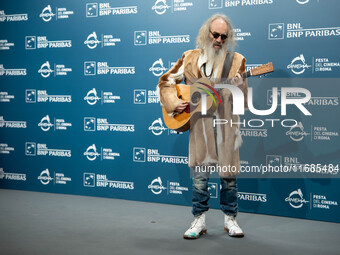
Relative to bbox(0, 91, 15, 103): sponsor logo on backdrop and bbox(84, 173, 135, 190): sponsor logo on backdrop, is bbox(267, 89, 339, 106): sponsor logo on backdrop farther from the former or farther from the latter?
bbox(0, 91, 15, 103): sponsor logo on backdrop

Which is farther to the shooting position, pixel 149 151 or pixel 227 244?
pixel 149 151

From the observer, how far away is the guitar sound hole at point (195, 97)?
330 centimetres

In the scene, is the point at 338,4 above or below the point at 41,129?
above

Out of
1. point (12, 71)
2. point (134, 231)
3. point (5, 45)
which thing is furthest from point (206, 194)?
point (5, 45)

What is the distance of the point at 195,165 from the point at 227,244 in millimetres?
630

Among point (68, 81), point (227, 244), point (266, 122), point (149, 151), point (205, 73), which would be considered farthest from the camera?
point (68, 81)

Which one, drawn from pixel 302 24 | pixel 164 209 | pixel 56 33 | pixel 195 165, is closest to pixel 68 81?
pixel 56 33

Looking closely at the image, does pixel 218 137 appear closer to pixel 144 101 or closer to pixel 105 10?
pixel 144 101

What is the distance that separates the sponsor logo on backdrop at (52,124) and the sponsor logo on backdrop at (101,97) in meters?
0.37

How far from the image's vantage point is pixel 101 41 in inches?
182

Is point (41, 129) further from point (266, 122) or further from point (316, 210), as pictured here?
point (316, 210)

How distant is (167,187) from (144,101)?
0.92m

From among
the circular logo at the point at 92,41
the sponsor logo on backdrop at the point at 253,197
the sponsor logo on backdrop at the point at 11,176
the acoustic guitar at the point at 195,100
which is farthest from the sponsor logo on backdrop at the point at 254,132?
the sponsor logo on backdrop at the point at 11,176

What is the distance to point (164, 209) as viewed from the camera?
4.18 meters
